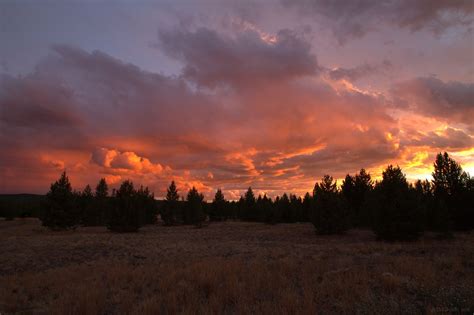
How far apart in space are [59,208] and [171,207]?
32036mm

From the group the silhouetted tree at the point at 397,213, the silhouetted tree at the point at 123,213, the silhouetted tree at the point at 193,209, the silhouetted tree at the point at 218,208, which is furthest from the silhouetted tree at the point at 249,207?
the silhouetted tree at the point at 397,213

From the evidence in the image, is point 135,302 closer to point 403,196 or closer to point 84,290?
point 84,290

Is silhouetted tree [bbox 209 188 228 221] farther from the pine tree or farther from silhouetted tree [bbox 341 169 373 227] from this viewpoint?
silhouetted tree [bbox 341 169 373 227]

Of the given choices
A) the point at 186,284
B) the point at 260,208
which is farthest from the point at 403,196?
the point at 260,208

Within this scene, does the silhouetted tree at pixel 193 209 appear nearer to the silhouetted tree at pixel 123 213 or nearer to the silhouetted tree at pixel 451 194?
the silhouetted tree at pixel 123 213

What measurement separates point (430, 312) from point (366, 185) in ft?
162

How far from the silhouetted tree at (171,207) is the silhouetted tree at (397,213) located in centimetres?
5170

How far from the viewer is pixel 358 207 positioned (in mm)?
51938

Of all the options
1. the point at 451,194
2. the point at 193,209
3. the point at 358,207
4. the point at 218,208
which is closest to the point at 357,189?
the point at 358,207

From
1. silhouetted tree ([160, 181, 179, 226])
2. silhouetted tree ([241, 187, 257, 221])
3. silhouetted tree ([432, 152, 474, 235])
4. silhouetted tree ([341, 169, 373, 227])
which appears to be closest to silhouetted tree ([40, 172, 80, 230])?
silhouetted tree ([160, 181, 179, 226])

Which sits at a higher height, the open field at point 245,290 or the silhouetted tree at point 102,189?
the silhouetted tree at point 102,189

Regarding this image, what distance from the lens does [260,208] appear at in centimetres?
8556

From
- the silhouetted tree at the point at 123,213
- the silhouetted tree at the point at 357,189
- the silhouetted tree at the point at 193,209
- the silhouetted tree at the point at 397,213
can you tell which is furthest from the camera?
the silhouetted tree at the point at 193,209

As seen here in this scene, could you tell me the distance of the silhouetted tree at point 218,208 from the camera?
90.3 meters
